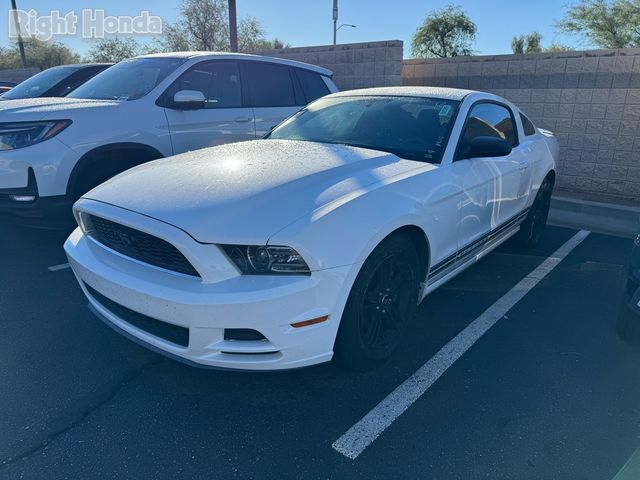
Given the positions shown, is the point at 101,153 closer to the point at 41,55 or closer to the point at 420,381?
the point at 420,381

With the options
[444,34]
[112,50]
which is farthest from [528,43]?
[112,50]

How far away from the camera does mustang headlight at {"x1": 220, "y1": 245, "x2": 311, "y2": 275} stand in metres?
2.24

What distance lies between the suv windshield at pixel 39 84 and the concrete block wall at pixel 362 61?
16.1 feet

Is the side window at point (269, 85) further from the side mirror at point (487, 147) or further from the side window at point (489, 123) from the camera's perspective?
the side mirror at point (487, 147)

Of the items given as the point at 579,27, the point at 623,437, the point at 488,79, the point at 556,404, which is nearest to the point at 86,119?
the point at 556,404

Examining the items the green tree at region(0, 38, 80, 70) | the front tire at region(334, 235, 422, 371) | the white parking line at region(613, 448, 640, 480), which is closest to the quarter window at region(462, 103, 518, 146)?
the front tire at region(334, 235, 422, 371)

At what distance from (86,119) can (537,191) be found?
4.44m

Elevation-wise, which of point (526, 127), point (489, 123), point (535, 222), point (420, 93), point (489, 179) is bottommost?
point (535, 222)

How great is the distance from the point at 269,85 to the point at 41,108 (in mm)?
2544

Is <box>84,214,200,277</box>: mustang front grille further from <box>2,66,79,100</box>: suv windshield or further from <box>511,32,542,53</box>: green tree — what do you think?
<box>511,32,542,53</box>: green tree

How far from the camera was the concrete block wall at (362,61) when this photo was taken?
346 inches

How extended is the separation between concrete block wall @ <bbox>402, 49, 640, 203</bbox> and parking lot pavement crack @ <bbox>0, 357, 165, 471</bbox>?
23.0ft

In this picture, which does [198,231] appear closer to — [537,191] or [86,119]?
[86,119]

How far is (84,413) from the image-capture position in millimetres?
2479
